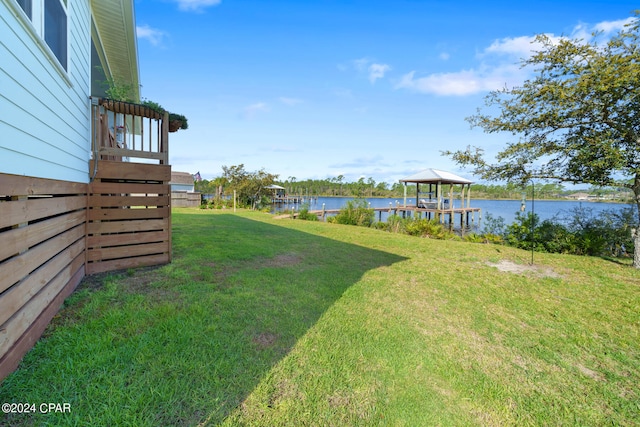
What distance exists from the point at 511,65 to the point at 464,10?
2.91m

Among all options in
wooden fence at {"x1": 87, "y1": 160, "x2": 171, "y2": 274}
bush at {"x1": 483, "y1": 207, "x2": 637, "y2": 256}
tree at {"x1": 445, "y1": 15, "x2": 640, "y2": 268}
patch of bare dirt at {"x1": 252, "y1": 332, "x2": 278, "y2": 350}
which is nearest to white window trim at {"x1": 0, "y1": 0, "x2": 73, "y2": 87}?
wooden fence at {"x1": 87, "y1": 160, "x2": 171, "y2": 274}

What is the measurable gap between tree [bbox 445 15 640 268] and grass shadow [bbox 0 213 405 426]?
554 cm

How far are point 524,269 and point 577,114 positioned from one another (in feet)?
11.8

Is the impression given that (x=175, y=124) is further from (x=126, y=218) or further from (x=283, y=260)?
(x=283, y=260)

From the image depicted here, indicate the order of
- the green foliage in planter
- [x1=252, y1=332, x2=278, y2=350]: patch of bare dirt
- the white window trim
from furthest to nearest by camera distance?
the green foliage in planter
[x1=252, y1=332, x2=278, y2=350]: patch of bare dirt
the white window trim

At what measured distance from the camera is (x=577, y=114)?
5.91m

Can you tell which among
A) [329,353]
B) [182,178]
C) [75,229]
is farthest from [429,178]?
[182,178]

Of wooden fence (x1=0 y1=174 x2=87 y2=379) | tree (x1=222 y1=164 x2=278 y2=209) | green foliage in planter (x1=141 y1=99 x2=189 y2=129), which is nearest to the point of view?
wooden fence (x1=0 y1=174 x2=87 y2=379)

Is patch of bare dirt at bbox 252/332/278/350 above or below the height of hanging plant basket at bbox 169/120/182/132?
below

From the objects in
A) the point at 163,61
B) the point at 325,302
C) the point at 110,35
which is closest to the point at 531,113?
the point at 325,302

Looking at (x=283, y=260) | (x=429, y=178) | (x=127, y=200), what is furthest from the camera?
(x=429, y=178)

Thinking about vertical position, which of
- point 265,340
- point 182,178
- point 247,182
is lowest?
point 265,340

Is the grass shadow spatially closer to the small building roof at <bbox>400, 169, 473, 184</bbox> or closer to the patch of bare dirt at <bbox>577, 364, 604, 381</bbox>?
the patch of bare dirt at <bbox>577, 364, 604, 381</bbox>

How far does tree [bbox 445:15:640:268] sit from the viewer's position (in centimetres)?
529
